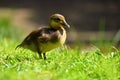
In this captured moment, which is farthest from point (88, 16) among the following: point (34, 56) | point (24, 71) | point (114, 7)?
point (24, 71)

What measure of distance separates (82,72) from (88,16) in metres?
12.2

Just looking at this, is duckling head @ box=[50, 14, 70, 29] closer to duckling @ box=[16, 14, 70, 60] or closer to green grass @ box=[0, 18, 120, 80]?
duckling @ box=[16, 14, 70, 60]

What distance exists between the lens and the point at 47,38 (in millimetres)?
7824

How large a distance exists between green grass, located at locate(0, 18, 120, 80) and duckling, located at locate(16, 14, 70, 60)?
149mm

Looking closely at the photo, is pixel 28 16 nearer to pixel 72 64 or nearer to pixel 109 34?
pixel 109 34

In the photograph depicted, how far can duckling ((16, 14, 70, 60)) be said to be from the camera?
7.81m

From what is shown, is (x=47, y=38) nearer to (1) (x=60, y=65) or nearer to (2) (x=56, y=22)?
(2) (x=56, y=22)

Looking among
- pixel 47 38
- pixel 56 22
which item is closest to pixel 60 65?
pixel 47 38

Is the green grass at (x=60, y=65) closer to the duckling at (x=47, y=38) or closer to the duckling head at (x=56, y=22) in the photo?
the duckling at (x=47, y=38)

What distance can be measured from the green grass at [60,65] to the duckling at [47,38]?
0.15 meters

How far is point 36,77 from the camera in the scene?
6.64 m

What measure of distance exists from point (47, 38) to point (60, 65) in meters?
0.58

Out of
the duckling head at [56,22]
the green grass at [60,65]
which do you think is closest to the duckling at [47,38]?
the duckling head at [56,22]

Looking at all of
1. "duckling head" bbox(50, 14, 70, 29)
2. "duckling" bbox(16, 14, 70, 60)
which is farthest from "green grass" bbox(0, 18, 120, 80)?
"duckling head" bbox(50, 14, 70, 29)
